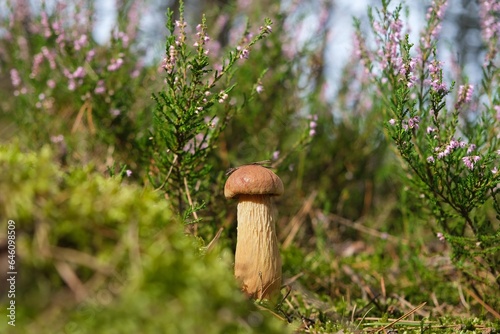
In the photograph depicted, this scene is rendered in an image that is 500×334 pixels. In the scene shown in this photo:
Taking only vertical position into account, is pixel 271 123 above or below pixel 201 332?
above

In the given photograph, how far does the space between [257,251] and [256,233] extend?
0.09 metres

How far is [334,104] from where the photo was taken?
17.1ft

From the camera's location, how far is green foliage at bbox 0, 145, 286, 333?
1.16 m

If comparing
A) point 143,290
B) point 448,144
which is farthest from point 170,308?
point 448,144

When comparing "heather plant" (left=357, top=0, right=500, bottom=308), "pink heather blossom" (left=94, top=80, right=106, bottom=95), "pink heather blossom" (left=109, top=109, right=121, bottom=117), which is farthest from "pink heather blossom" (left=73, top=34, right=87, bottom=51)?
"heather plant" (left=357, top=0, right=500, bottom=308)

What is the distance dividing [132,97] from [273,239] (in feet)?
6.48

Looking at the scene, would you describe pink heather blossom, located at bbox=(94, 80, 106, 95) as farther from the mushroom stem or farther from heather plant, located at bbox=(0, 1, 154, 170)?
the mushroom stem

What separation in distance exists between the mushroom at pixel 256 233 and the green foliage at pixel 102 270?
0.73 metres

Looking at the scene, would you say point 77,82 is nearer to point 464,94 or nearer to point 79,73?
point 79,73

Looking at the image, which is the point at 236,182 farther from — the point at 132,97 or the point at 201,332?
the point at 132,97

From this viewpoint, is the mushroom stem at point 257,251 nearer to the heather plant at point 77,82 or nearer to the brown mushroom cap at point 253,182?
the brown mushroom cap at point 253,182

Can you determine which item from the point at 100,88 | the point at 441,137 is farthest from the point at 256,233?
the point at 100,88

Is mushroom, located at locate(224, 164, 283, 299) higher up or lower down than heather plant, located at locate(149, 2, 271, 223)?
lower down

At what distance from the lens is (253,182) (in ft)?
6.88
